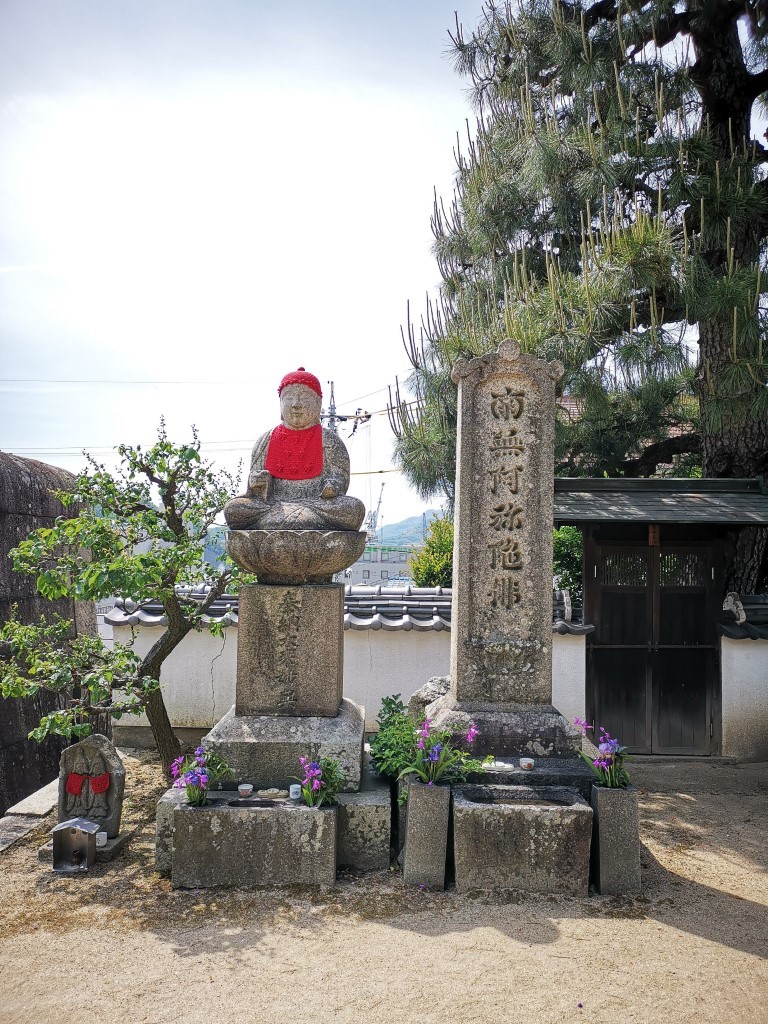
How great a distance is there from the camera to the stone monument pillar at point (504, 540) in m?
4.71

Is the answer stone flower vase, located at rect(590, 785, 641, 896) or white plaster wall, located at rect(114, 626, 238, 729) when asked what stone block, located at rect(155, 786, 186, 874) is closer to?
stone flower vase, located at rect(590, 785, 641, 896)

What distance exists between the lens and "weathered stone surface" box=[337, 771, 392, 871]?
13.2 ft

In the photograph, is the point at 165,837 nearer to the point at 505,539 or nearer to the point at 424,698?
the point at 424,698

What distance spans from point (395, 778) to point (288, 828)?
2.87ft

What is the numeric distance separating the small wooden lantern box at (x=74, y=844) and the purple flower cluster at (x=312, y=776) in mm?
1384

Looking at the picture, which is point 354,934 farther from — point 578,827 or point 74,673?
point 74,673

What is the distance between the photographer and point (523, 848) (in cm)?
381

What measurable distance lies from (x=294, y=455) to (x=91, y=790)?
2541 millimetres

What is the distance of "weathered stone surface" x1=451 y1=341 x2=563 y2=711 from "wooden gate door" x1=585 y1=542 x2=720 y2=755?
10.1 ft

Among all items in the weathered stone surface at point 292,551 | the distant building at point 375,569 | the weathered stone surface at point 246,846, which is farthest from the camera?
the distant building at point 375,569

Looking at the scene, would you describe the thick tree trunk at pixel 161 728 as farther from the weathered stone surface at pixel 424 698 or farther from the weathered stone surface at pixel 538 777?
the weathered stone surface at pixel 538 777

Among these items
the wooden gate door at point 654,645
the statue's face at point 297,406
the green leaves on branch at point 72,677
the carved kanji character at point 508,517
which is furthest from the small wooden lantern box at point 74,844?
the wooden gate door at point 654,645

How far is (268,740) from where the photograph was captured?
424cm

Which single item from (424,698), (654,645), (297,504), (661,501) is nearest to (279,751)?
(424,698)
